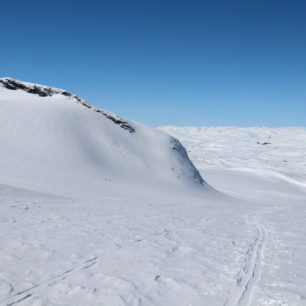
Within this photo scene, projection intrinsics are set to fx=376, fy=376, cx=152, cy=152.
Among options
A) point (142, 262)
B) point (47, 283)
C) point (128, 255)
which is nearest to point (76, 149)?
point (128, 255)

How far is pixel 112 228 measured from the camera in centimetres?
Result: 1312

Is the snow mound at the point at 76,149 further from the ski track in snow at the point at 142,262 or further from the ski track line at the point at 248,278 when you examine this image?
the ski track line at the point at 248,278

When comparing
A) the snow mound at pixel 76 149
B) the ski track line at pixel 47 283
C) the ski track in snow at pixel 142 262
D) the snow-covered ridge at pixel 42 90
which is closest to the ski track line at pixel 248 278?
the ski track in snow at pixel 142 262

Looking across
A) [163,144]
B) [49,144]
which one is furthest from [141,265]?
[163,144]

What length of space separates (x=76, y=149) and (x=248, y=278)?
30.3 m

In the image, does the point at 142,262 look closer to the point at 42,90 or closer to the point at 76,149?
the point at 76,149

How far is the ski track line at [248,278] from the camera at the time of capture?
6609 mm

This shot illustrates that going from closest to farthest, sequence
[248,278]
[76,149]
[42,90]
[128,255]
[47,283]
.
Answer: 1. [47,283]
2. [248,278]
3. [128,255]
4. [76,149]
5. [42,90]

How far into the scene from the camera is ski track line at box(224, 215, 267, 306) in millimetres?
6609

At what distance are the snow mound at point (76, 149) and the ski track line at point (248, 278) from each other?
17784 mm

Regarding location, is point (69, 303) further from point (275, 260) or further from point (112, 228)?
point (112, 228)

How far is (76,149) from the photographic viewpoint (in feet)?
120

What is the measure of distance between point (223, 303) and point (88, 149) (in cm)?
3222

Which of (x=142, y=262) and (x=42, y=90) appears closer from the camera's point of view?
(x=142, y=262)
